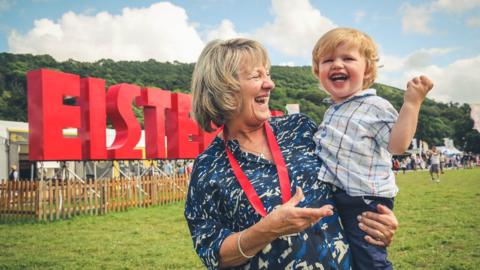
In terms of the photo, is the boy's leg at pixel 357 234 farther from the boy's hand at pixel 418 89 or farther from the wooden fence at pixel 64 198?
the wooden fence at pixel 64 198

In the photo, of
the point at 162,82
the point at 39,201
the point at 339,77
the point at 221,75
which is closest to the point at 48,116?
the point at 39,201

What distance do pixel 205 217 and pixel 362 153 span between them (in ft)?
2.54

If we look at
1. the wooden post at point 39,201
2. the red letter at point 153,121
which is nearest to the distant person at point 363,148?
the wooden post at point 39,201

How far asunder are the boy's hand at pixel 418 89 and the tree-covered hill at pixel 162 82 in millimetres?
28052

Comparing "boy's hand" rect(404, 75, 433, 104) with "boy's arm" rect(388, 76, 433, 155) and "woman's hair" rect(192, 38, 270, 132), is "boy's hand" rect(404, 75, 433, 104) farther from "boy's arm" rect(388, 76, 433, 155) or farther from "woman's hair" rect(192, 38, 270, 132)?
"woman's hair" rect(192, 38, 270, 132)

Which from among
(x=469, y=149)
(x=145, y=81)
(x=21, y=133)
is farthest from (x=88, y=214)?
(x=469, y=149)

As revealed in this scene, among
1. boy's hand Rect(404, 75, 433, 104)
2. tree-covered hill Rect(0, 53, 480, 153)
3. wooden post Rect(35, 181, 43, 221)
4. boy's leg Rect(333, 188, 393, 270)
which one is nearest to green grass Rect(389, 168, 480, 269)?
boy's leg Rect(333, 188, 393, 270)

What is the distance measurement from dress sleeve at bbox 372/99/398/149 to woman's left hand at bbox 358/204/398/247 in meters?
0.30

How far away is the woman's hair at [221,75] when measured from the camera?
6.48 ft

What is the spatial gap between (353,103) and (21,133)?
20185mm

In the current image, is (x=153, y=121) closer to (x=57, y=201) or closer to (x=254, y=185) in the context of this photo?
(x=57, y=201)

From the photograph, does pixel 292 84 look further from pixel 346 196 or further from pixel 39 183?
pixel 346 196

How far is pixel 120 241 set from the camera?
341 inches

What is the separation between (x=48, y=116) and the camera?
1239 centimetres
